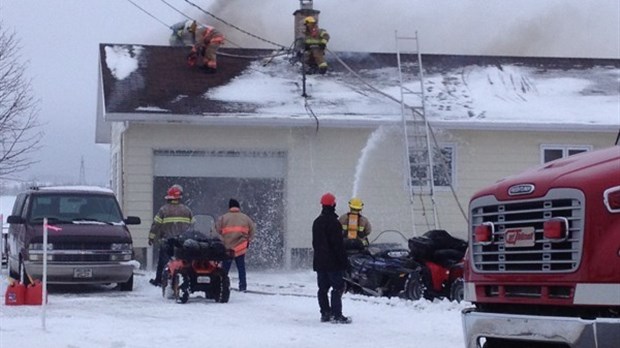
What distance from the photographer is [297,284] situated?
21.0 m

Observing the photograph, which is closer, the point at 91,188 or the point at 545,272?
the point at 545,272

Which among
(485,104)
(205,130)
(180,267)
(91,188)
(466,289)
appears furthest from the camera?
(485,104)

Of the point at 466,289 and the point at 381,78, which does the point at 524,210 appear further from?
the point at 381,78

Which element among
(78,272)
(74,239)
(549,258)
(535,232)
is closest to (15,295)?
(78,272)

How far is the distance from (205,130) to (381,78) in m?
5.06

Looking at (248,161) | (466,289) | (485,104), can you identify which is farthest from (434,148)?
(466,289)

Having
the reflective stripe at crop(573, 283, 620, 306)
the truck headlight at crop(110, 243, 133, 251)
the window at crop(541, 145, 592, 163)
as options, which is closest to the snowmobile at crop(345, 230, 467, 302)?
the truck headlight at crop(110, 243, 133, 251)

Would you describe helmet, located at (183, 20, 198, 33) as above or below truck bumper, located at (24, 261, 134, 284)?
above

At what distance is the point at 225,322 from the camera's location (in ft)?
47.3

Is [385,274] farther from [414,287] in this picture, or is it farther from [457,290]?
[457,290]

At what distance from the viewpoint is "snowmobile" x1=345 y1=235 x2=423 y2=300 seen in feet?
54.5

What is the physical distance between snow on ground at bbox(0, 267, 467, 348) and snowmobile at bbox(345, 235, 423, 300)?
392 mm

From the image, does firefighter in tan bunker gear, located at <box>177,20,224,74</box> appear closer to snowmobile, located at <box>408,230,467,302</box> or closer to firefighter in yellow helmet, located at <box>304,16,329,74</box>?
firefighter in yellow helmet, located at <box>304,16,329,74</box>

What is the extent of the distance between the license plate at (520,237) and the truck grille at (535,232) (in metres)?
0.02
